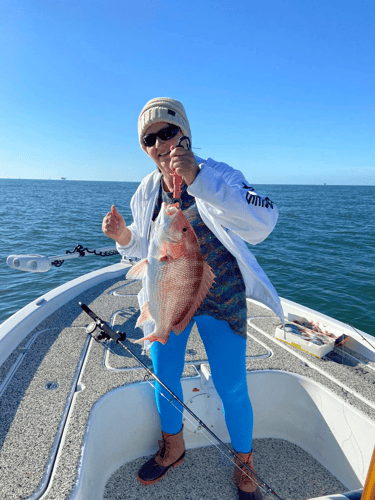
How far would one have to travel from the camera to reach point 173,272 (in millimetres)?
1620

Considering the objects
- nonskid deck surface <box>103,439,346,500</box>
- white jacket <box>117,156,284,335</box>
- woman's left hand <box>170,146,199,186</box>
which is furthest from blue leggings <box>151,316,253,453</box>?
woman's left hand <box>170,146,199,186</box>

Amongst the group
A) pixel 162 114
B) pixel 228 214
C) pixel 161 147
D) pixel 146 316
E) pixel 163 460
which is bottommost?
pixel 163 460

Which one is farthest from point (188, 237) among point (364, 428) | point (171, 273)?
point (364, 428)

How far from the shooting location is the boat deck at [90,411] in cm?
195

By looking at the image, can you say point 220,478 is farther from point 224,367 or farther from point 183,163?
point 183,163

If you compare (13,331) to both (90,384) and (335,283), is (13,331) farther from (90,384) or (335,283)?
(335,283)

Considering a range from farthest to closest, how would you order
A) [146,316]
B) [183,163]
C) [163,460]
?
[163,460], [146,316], [183,163]

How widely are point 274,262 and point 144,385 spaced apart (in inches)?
436

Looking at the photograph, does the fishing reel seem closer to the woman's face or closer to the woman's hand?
the woman's hand

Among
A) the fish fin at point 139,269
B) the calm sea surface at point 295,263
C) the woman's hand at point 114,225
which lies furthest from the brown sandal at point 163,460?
the calm sea surface at point 295,263

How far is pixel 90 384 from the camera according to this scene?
2.69 metres

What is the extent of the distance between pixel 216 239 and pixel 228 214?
0.36m

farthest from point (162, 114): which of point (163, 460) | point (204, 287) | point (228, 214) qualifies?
point (163, 460)

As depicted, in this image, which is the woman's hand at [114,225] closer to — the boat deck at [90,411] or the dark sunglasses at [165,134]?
the dark sunglasses at [165,134]
